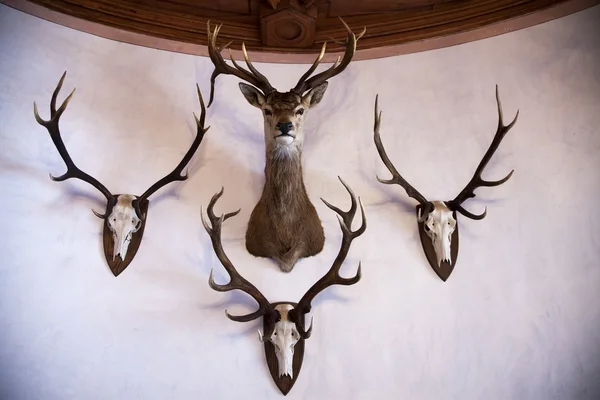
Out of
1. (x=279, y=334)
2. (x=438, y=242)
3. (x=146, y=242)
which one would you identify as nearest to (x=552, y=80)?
(x=438, y=242)

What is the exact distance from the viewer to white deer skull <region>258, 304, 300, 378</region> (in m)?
2.44

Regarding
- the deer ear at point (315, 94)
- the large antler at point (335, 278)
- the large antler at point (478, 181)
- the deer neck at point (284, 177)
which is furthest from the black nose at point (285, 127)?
the large antler at point (478, 181)

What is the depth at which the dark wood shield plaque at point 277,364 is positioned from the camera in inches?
97.6

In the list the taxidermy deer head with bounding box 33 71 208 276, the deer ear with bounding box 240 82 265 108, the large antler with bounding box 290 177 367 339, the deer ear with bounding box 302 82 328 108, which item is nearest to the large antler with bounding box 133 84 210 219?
the taxidermy deer head with bounding box 33 71 208 276

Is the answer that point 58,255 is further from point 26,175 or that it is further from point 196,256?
point 196,256

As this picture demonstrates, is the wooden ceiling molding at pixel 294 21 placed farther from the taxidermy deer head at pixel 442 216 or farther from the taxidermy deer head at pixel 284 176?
the taxidermy deer head at pixel 442 216

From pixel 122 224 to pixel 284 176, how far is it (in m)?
0.98

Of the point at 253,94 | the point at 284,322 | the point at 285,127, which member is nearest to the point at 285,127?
the point at 285,127

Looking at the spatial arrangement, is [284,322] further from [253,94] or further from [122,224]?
[253,94]

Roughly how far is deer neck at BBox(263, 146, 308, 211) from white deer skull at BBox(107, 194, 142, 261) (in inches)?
32.4

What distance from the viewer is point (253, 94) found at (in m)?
2.74

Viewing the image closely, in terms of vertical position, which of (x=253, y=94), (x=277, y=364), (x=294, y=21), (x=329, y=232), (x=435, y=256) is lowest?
(x=277, y=364)

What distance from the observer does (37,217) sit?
8.73 feet

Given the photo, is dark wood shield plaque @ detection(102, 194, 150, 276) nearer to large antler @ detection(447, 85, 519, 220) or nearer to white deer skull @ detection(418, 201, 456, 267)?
white deer skull @ detection(418, 201, 456, 267)
